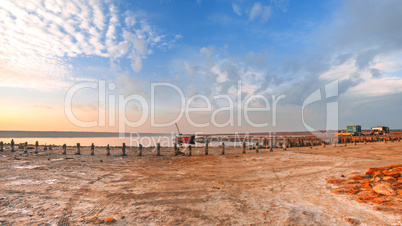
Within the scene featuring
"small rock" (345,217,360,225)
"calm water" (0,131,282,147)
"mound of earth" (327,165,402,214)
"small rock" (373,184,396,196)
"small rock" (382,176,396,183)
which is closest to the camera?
"small rock" (345,217,360,225)

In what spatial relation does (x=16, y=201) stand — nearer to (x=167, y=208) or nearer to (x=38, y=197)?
(x=38, y=197)

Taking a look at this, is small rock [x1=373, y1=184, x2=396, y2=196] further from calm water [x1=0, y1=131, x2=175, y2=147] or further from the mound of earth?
calm water [x1=0, y1=131, x2=175, y2=147]

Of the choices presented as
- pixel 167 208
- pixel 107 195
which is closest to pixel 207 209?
pixel 167 208

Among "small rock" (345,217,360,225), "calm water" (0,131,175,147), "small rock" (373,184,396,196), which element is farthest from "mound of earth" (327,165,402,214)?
"calm water" (0,131,175,147)

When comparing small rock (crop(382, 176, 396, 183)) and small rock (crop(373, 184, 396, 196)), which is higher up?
small rock (crop(382, 176, 396, 183))

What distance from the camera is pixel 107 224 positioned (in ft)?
18.6

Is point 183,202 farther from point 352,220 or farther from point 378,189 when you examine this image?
point 378,189

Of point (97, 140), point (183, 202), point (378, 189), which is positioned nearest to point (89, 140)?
point (97, 140)

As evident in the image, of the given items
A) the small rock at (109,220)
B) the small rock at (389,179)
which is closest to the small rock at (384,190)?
the small rock at (389,179)

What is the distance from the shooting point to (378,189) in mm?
7453

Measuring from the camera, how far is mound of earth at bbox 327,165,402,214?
649 cm

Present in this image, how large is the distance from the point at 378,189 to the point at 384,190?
6.9 inches

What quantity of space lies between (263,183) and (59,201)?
9.19m

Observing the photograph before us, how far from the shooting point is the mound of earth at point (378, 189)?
6485 millimetres
